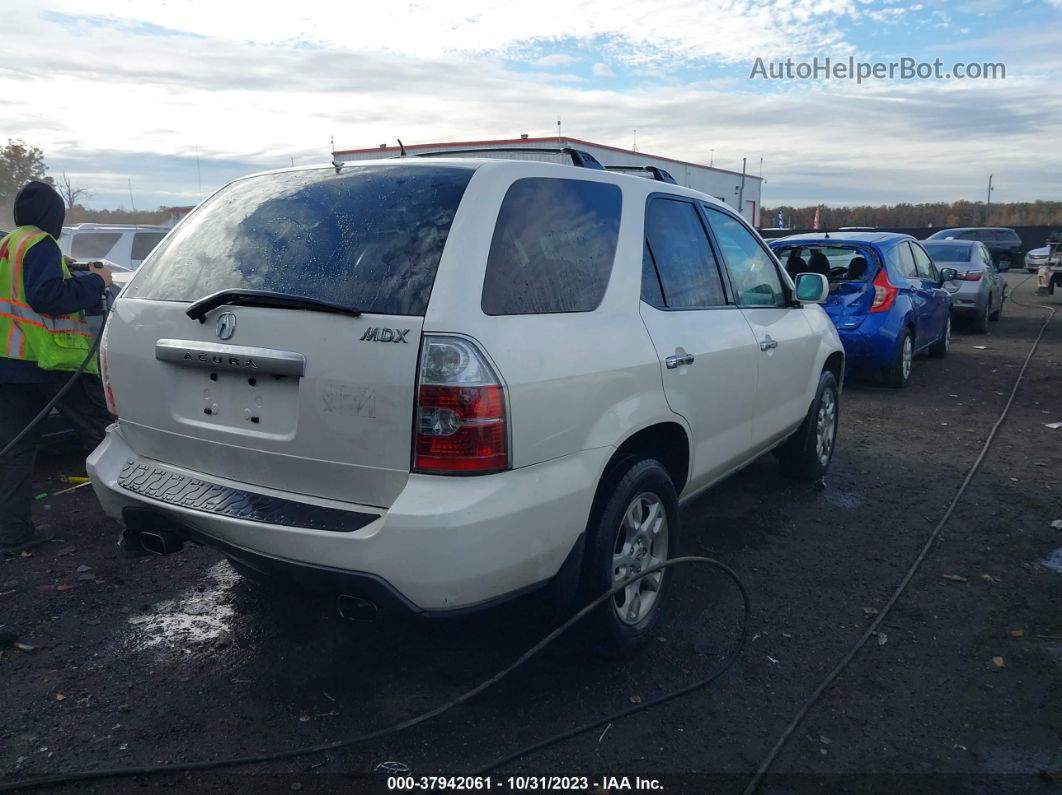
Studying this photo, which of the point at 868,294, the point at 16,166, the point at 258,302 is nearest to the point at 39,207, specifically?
the point at 258,302

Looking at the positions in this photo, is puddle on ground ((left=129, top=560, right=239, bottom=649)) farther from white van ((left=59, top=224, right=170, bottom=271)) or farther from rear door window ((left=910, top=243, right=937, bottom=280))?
rear door window ((left=910, top=243, right=937, bottom=280))

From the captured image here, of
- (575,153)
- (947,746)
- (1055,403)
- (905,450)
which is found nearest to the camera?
(947,746)

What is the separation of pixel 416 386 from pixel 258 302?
27.5 inches

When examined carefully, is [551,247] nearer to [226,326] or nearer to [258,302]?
[258,302]

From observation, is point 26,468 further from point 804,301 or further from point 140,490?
point 804,301

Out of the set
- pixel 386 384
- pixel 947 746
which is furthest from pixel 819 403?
pixel 386 384

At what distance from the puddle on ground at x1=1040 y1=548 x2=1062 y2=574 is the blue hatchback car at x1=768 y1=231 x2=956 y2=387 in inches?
189

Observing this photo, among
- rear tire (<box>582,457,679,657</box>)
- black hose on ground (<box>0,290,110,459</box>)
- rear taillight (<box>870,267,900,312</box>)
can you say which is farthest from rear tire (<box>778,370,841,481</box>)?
black hose on ground (<box>0,290,110,459</box>)

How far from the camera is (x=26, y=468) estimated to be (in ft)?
15.1

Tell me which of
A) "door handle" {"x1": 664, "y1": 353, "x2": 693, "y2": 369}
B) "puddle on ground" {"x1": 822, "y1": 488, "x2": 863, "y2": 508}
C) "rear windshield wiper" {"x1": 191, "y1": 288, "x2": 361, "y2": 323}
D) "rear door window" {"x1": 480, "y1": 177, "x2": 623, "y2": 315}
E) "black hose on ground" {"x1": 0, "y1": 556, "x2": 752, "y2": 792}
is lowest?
"puddle on ground" {"x1": 822, "y1": 488, "x2": 863, "y2": 508}

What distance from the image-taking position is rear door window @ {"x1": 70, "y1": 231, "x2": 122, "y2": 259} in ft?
38.1

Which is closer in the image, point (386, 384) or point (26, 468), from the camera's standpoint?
point (386, 384)

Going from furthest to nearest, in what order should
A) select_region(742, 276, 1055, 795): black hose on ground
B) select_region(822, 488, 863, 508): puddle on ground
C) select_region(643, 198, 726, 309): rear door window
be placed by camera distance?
select_region(822, 488, 863, 508): puddle on ground < select_region(643, 198, 726, 309): rear door window < select_region(742, 276, 1055, 795): black hose on ground

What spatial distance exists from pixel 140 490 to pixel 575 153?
2.38m
